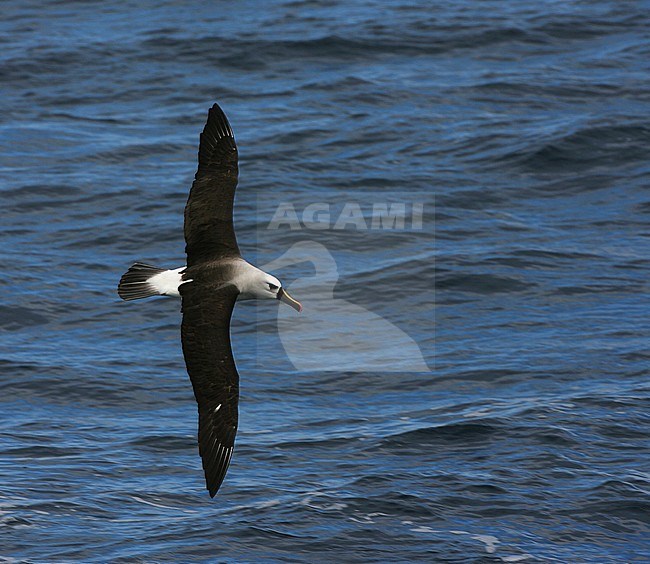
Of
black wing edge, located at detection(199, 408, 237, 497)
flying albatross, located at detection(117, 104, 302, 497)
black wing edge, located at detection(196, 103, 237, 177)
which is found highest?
black wing edge, located at detection(196, 103, 237, 177)

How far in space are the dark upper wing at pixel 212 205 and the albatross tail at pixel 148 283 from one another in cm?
26

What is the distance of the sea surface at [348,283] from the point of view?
13.6 metres

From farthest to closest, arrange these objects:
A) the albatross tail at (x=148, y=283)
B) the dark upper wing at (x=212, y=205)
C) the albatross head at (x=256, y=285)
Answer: the dark upper wing at (x=212, y=205), the albatross tail at (x=148, y=283), the albatross head at (x=256, y=285)

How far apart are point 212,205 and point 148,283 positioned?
37.4 inches

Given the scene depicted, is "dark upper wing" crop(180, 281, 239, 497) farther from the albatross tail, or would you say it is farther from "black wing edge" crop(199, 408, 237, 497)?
the albatross tail

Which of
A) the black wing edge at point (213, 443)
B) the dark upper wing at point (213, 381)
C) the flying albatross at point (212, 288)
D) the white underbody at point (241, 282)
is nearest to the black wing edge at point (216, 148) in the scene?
the flying albatross at point (212, 288)

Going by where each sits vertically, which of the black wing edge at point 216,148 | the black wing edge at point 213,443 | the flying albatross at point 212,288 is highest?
the black wing edge at point 216,148

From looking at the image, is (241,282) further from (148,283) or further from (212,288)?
(148,283)

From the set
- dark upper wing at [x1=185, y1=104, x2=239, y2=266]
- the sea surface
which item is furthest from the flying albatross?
the sea surface

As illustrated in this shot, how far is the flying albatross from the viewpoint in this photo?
12078 mm

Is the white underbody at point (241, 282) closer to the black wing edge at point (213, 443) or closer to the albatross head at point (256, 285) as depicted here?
the albatross head at point (256, 285)

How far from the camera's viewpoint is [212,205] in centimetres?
1293

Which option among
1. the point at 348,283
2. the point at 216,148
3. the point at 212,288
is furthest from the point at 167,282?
the point at 348,283

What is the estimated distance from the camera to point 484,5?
94.7 feet
